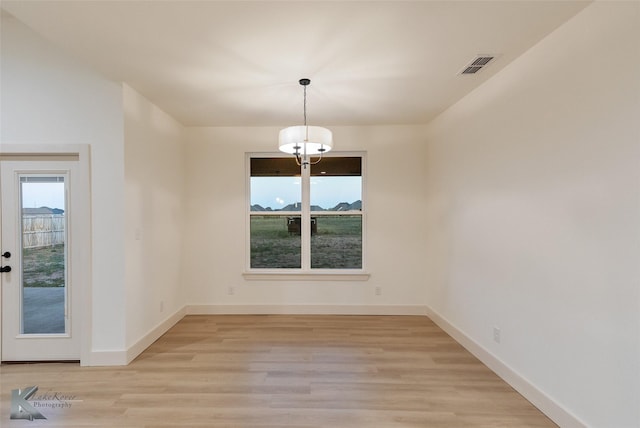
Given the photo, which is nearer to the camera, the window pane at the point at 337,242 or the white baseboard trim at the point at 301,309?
the white baseboard trim at the point at 301,309

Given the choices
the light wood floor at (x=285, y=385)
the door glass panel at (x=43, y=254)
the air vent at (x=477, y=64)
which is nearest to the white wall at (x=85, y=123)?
the door glass panel at (x=43, y=254)

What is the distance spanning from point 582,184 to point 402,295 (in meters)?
2.87

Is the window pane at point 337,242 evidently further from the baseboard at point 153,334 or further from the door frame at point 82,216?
the door frame at point 82,216

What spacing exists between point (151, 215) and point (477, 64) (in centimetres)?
365

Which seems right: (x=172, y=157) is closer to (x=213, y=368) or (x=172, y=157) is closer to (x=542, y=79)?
(x=213, y=368)

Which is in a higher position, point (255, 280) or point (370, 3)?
point (370, 3)

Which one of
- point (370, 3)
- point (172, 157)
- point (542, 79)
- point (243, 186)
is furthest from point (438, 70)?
point (172, 157)

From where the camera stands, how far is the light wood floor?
210cm

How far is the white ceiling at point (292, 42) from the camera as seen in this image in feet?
6.04

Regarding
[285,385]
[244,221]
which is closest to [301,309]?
[244,221]

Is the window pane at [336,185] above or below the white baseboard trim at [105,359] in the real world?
above

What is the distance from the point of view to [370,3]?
70.7 inches

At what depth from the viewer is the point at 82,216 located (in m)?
2.81

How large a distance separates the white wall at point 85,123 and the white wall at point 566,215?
3549 mm
